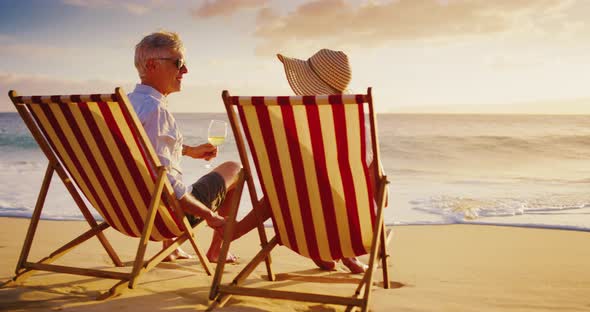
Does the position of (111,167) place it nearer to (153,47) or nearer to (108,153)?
(108,153)

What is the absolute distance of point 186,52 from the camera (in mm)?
3070

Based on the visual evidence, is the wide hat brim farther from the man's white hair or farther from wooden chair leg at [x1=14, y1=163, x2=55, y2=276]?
wooden chair leg at [x1=14, y1=163, x2=55, y2=276]

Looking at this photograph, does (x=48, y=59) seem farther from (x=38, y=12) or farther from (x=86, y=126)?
(x=86, y=126)

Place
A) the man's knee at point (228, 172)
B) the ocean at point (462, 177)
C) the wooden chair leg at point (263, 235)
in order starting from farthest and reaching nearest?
1. the ocean at point (462, 177)
2. the man's knee at point (228, 172)
3. the wooden chair leg at point (263, 235)

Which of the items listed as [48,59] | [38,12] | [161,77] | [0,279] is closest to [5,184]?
[0,279]

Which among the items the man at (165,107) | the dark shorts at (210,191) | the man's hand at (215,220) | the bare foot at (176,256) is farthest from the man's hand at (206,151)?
the bare foot at (176,256)

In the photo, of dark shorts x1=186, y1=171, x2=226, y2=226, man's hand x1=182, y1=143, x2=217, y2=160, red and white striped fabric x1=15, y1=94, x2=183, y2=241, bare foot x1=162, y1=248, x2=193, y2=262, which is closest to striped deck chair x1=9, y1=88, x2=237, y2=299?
red and white striped fabric x1=15, y1=94, x2=183, y2=241

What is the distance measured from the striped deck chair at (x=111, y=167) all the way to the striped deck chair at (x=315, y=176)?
0.42 metres

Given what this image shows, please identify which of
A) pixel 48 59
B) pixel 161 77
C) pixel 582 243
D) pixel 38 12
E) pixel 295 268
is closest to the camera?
pixel 161 77

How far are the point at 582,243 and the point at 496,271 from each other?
4.83ft

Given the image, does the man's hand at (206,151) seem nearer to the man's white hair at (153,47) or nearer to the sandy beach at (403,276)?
the man's white hair at (153,47)

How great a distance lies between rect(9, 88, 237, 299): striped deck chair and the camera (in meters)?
2.64

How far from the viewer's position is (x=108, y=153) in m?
2.77

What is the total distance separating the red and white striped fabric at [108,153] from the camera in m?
2.64
